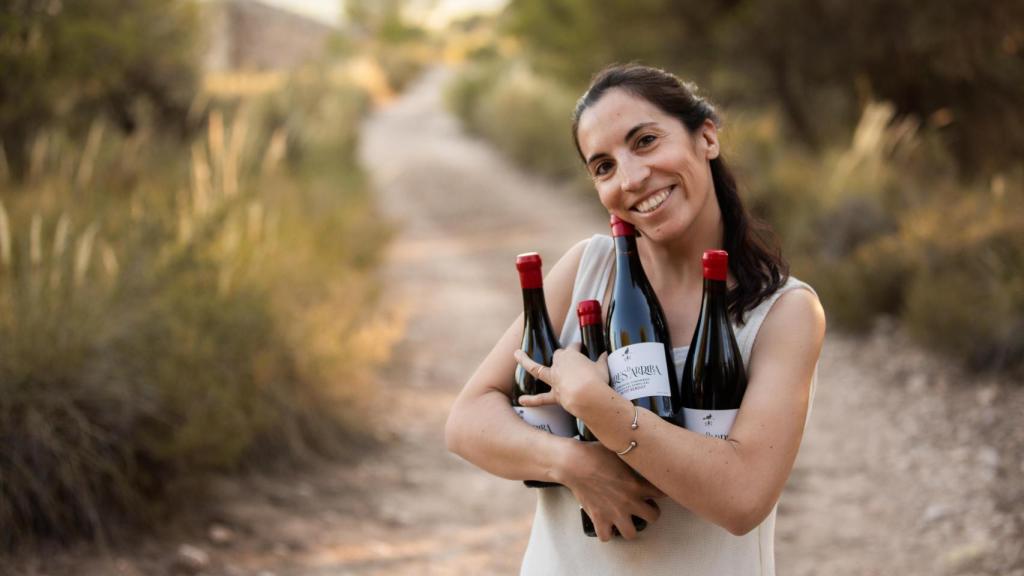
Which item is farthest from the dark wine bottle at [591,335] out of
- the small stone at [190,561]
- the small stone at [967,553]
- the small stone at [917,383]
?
A: the small stone at [917,383]

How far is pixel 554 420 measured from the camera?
5.79ft

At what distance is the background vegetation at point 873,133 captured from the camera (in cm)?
595

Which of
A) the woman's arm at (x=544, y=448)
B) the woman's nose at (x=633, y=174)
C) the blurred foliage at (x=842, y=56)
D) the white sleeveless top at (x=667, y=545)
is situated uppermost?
the blurred foliage at (x=842, y=56)

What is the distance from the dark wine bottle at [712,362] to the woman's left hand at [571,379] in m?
0.19

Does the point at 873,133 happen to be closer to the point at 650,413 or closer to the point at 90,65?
the point at 90,65

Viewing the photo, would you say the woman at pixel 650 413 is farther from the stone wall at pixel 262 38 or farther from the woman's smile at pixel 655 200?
the stone wall at pixel 262 38

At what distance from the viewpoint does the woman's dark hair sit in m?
1.77

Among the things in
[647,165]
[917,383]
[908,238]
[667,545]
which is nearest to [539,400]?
[667,545]

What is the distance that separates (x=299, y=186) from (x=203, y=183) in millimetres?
3743

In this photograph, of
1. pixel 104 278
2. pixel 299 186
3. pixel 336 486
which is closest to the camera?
pixel 104 278

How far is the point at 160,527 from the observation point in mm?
4031

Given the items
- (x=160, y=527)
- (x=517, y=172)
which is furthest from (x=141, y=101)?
(x=517, y=172)

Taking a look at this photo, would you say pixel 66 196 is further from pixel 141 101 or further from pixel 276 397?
pixel 141 101

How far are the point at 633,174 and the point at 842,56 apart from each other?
1040 centimetres
